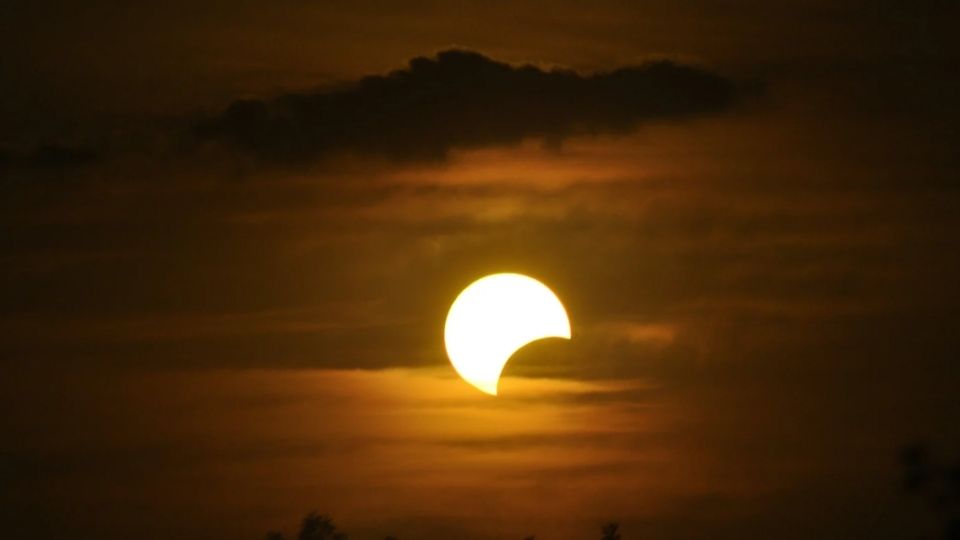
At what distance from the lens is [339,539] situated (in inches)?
2975

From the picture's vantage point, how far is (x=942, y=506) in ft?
48.7

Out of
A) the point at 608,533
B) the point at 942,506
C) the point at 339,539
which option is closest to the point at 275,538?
the point at 339,539

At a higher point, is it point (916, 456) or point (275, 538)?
point (275, 538)

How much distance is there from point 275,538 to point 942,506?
66.0 meters

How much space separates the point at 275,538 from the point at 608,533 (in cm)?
1833

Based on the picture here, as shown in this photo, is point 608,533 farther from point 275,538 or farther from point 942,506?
point 942,506

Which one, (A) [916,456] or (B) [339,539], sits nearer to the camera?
(A) [916,456]

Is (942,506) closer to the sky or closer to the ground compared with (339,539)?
closer to the ground

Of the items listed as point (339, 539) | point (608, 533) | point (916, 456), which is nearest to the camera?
point (916, 456)

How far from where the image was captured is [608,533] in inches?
2581

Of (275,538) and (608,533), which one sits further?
(275,538)

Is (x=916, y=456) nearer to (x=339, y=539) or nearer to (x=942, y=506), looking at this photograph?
(x=942, y=506)

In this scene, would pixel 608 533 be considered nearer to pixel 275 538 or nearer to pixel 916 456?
pixel 275 538

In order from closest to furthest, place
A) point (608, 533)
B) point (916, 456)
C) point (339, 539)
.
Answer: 1. point (916, 456)
2. point (608, 533)
3. point (339, 539)
